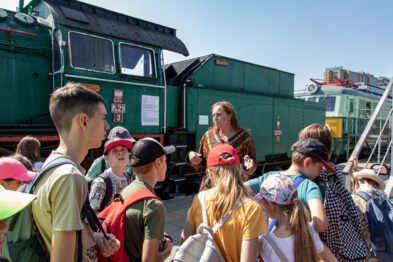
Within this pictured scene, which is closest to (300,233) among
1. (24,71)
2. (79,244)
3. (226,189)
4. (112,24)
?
(226,189)

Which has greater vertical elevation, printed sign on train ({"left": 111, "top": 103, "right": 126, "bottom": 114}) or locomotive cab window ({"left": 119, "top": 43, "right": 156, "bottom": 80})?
locomotive cab window ({"left": 119, "top": 43, "right": 156, "bottom": 80})

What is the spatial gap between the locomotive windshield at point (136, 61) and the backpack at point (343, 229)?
442cm

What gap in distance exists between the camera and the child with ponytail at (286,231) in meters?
1.59

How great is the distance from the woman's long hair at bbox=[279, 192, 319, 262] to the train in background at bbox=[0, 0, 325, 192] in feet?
12.3

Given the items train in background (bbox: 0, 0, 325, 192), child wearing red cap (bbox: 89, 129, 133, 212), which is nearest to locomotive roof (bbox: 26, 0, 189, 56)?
train in background (bbox: 0, 0, 325, 192)

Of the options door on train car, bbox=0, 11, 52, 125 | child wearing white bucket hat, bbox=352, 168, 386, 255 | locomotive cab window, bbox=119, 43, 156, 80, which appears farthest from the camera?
locomotive cab window, bbox=119, 43, 156, 80

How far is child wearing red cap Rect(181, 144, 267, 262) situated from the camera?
155cm

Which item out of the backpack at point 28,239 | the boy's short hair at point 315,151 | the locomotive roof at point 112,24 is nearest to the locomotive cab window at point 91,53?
the locomotive roof at point 112,24

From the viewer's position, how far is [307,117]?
9945 millimetres

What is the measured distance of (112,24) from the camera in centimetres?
540

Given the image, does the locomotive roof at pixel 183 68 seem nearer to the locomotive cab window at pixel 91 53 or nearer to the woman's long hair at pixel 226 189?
the locomotive cab window at pixel 91 53

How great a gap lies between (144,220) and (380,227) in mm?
1909

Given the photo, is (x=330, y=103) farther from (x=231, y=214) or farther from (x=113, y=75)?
(x=231, y=214)

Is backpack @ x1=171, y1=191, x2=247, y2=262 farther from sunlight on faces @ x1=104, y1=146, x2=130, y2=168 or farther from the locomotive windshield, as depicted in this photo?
the locomotive windshield
